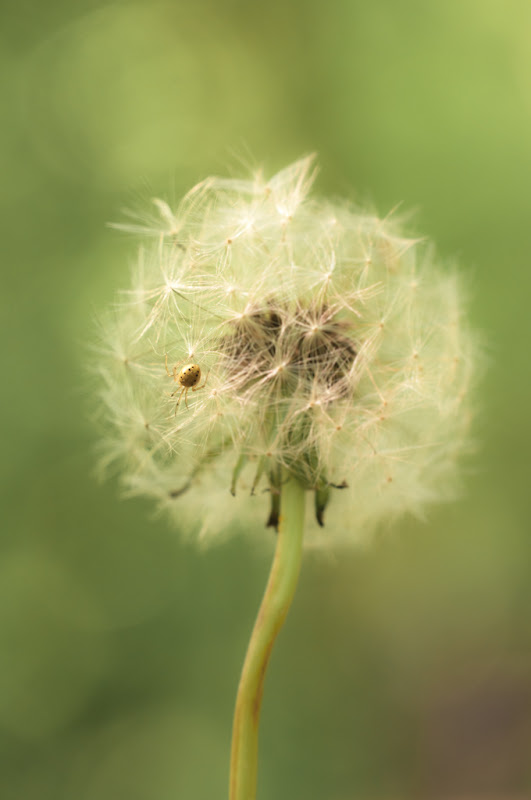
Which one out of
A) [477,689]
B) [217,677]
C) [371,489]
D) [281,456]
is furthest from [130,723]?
[281,456]

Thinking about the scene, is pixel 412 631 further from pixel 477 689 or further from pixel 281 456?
pixel 281 456

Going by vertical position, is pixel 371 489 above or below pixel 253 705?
above

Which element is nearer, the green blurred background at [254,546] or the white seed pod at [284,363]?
the white seed pod at [284,363]

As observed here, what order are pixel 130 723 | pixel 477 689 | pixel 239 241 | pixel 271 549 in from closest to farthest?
pixel 239 241 → pixel 271 549 → pixel 130 723 → pixel 477 689

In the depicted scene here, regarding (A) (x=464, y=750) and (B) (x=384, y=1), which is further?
(B) (x=384, y=1)

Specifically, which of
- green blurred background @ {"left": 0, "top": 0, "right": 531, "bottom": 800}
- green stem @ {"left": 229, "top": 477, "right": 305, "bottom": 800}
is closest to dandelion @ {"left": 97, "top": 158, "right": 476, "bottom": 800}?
green stem @ {"left": 229, "top": 477, "right": 305, "bottom": 800}

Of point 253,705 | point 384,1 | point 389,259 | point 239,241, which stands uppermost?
point 384,1

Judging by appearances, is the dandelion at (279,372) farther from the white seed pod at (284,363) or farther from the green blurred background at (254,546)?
the green blurred background at (254,546)

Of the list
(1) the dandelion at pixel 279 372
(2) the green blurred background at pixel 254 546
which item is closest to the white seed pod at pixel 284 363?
(1) the dandelion at pixel 279 372
